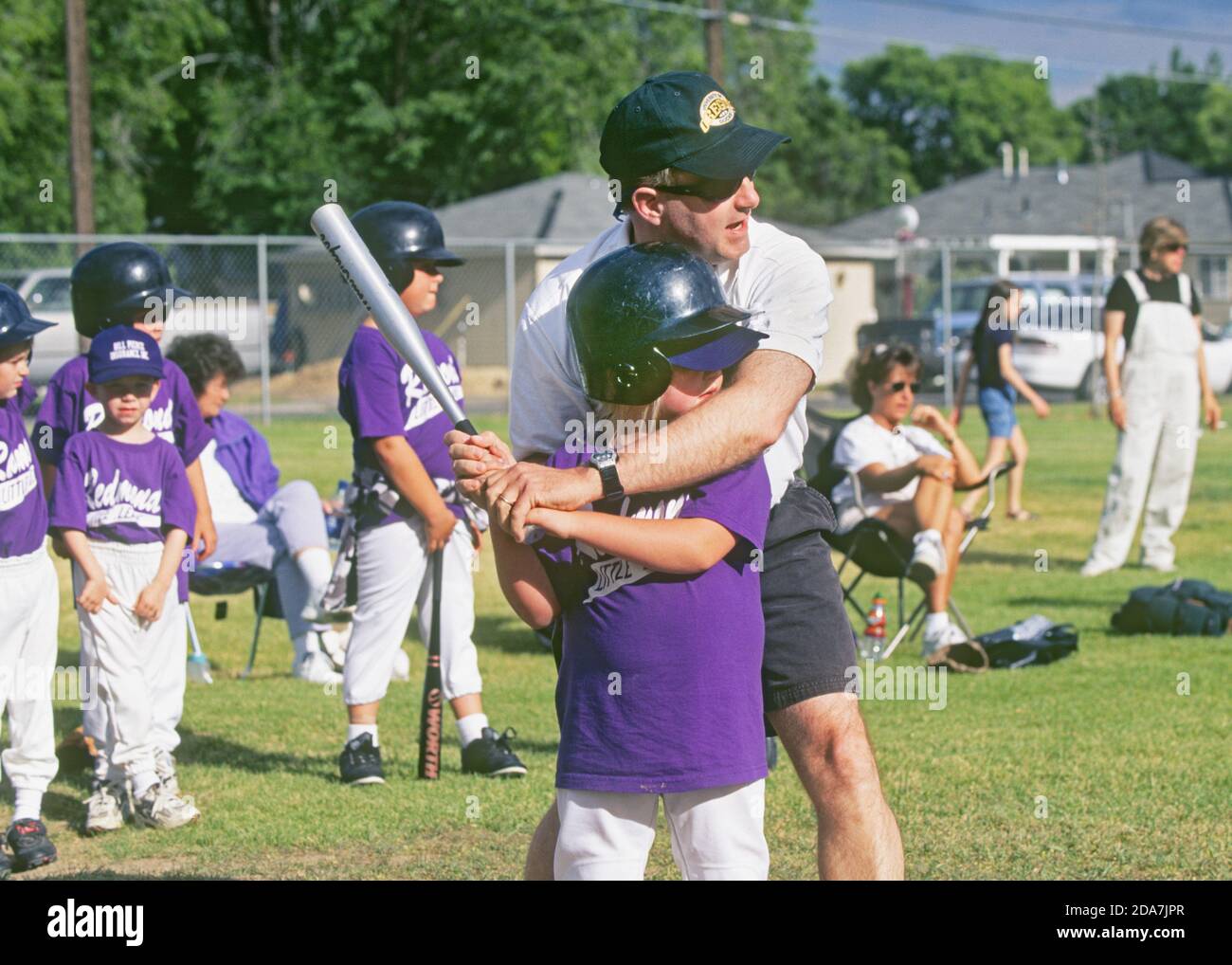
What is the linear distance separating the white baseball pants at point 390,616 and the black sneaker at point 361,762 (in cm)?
17

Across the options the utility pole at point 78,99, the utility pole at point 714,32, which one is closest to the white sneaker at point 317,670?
the utility pole at point 78,99

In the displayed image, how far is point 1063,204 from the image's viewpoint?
58281 millimetres

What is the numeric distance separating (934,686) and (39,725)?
4.26 meters

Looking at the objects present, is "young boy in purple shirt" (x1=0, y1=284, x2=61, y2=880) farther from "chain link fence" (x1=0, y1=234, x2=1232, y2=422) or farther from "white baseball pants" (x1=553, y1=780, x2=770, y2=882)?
"chain link fence" (x1=0, y1=234, x2=1232, y2=422)

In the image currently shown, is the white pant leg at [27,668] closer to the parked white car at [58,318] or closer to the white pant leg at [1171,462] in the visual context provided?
the white pant leg at [1171,462]

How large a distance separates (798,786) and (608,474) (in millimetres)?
3324

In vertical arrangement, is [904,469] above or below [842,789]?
above

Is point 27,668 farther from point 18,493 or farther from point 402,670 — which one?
point 402,670

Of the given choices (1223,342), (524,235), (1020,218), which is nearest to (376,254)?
(1223,342)

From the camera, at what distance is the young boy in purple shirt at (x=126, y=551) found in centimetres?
590

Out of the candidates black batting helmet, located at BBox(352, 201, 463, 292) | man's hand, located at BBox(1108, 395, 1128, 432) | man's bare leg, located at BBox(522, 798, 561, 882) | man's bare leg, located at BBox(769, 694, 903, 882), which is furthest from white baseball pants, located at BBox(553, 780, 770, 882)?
man's hand, located at BBox(1108, 395, 1128, 432)

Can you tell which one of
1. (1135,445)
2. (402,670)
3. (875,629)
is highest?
(1135,445)

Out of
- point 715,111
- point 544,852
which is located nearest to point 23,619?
point 544,852
